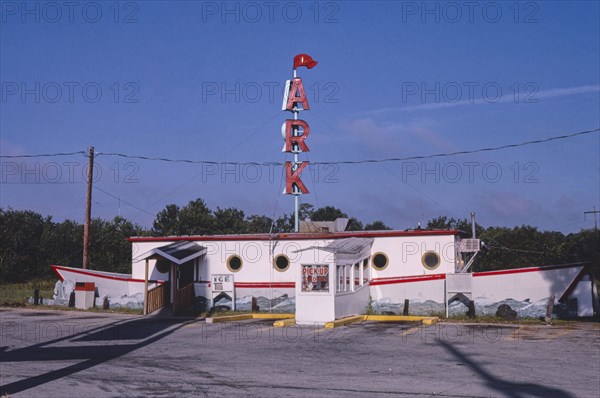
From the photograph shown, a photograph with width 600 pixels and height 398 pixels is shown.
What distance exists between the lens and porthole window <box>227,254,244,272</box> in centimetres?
2912

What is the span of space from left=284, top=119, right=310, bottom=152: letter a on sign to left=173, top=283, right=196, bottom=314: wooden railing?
319 inches

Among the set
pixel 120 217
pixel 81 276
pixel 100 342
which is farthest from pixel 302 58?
pixel 120 217

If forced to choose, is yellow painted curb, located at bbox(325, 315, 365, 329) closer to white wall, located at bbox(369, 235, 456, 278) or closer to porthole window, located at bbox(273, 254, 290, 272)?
white wall, located at bbox(369, 235, 456, 278)

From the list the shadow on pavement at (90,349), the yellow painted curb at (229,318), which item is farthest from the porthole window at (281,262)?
the shadow on pavement at (90,349)

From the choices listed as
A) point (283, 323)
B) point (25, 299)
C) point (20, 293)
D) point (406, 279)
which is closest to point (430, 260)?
point (406, 279)

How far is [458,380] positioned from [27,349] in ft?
35.6

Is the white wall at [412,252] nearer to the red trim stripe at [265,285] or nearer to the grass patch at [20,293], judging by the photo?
the red trim stripe at [265,285]

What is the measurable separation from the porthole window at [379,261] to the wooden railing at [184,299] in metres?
7.78

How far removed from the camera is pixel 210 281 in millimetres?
29000

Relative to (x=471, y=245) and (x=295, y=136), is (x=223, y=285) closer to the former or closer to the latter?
(x=295, y=136)

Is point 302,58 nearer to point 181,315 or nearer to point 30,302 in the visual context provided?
point 181,315

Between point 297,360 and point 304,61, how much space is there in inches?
839

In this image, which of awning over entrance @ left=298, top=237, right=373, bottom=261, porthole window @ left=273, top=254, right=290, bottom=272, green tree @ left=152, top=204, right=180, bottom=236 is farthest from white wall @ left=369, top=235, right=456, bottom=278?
green tree @ left=152, top=204, right=180, bottom=236

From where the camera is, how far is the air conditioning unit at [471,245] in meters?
26.1
